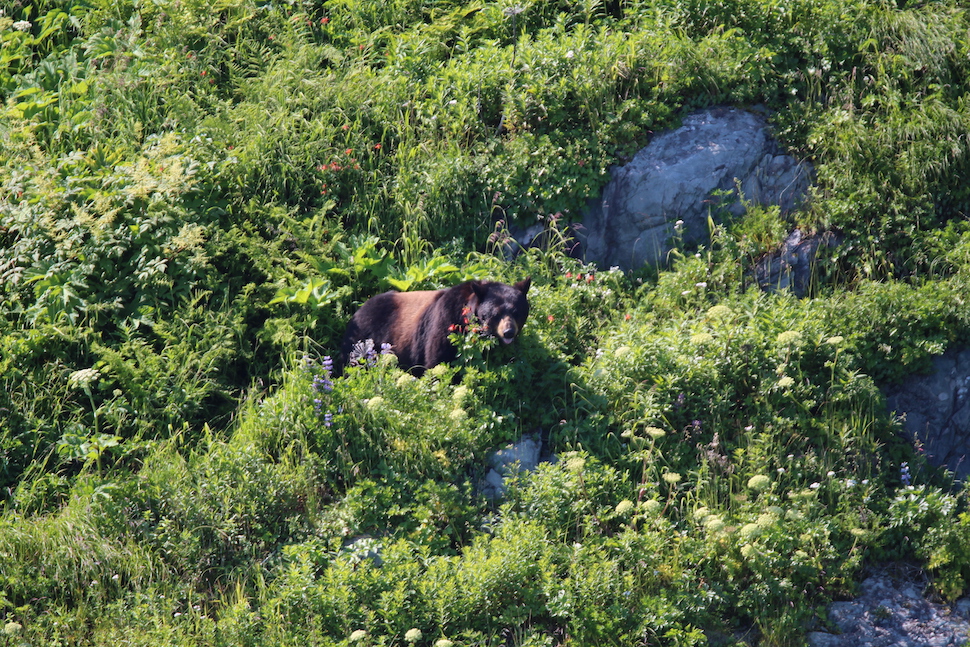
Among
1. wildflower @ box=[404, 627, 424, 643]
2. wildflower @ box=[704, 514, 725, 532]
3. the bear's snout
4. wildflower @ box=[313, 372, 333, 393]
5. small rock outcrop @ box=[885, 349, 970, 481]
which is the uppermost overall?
the bear's snout

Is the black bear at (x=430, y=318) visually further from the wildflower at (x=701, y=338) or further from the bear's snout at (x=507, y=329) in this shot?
the wildflower at (x=701, y=338)

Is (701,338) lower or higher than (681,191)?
lower

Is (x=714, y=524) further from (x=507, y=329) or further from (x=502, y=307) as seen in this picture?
(x=502, y=307)

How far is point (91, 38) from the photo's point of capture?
9.53m

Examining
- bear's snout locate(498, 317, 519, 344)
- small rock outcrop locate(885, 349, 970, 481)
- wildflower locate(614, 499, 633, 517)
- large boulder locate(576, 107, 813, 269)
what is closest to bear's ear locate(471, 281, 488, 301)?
bear's snout locate(498, 317, 519, 344)

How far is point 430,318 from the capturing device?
6859 mm

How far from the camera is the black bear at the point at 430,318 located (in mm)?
6531

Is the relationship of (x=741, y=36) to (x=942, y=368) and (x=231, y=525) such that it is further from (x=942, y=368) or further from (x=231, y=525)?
(x=231, y=525)

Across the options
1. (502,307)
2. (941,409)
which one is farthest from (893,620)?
(502,307)

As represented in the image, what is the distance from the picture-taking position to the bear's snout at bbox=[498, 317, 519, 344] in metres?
6.35

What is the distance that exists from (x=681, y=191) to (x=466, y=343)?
9.43 feet

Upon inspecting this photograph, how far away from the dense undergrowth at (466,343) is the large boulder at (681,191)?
232 millimetres

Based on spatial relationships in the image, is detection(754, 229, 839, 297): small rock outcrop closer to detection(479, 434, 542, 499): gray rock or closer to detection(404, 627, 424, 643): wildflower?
detection(479, 434, 542, 499): gray rock

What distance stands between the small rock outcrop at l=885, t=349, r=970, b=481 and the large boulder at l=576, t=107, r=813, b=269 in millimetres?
2094
